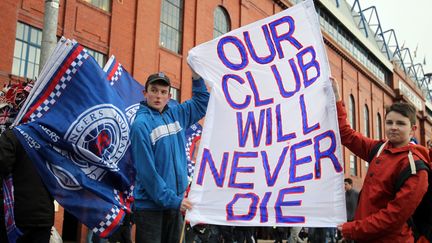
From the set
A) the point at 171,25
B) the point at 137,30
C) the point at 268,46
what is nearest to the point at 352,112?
the point at 171,25

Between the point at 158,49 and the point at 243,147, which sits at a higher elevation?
the point at 158,49

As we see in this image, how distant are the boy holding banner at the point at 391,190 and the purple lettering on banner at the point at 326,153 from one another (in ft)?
0.82

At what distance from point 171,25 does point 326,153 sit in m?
17.3

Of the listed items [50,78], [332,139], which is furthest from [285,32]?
[50,78]

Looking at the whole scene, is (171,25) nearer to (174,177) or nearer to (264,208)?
(174,177)

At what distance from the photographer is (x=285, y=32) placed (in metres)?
3.88

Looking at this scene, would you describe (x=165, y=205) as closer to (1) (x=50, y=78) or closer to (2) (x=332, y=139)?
(2) (x=332, y=139)

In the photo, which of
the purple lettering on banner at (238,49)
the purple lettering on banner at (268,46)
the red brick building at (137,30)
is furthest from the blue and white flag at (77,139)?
the red brick building at (137,30)

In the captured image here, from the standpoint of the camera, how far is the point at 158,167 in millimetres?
3707

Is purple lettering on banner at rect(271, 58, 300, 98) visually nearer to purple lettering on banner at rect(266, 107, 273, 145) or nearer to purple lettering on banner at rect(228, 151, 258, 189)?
purple lettering on banner at rect(266, 107, 273, 145)

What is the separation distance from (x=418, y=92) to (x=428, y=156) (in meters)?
59.5

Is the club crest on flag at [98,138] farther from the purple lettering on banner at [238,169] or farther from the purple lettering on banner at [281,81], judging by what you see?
the purple lettering on banner at [281,81]

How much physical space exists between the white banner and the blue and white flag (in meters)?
1.17

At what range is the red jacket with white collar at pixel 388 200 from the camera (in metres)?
3.02
